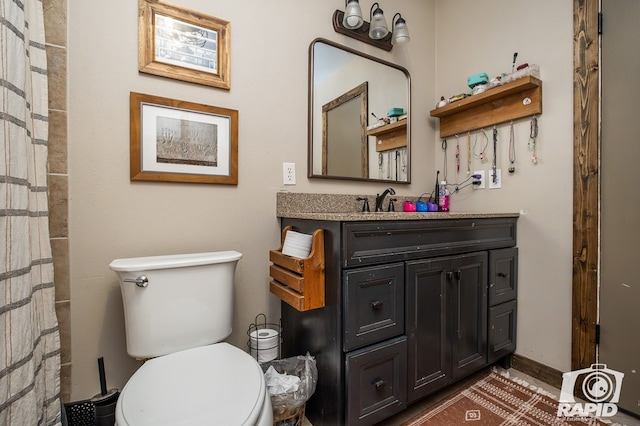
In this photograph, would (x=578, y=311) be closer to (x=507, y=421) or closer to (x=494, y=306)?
(x=494, y=306)

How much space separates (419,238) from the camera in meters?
1.41

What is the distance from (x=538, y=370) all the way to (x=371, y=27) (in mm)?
2343

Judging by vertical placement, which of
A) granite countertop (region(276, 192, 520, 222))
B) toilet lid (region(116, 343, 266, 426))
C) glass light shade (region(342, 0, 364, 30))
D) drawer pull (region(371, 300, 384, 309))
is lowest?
toilet lid (region(116, 343, 266, 426))

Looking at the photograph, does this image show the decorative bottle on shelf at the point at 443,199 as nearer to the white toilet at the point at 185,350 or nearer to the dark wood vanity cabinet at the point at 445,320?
the dark wood vanity cabinet at the point at 445,320

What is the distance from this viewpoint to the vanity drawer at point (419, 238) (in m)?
1.21

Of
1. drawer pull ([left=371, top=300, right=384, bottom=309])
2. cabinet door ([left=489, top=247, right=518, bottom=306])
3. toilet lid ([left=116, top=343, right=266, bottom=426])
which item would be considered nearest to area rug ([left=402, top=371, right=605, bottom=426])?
cabinet door ([left=489, top=247, right=518, bottom=306])

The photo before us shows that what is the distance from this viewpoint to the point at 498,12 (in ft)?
6.47

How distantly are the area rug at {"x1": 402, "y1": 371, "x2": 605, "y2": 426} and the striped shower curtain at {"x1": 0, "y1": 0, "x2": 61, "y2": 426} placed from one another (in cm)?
148

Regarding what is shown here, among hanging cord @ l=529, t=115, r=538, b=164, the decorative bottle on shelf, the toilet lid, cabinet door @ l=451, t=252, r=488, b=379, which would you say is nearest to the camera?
the toilet lid

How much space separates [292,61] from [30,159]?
1.30m

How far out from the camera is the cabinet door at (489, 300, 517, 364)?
173cm

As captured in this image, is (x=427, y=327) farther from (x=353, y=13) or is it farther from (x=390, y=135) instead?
(x=353, y=13)

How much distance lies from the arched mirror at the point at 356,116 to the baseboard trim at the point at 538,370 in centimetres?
135

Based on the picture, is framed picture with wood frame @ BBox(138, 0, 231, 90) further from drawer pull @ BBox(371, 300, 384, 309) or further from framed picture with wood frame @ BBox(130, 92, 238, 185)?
drawer pull @ BBox(371, 300, 384, 309)
